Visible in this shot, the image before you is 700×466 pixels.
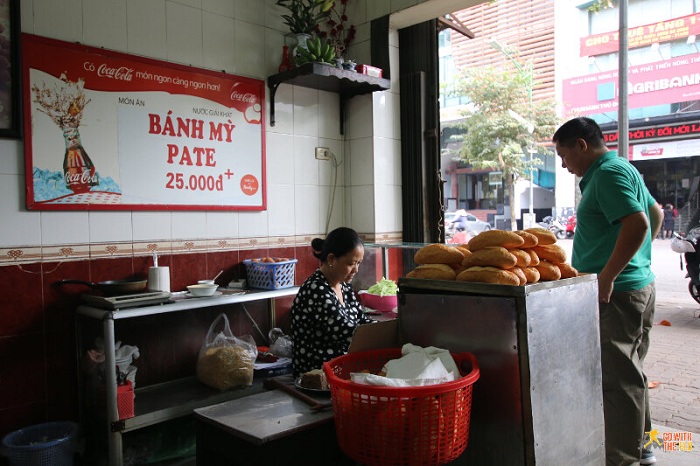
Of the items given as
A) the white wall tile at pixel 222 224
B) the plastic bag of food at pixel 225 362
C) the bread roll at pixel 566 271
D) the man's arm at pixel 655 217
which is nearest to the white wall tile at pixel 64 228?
the white wall tile at pixel 222 224

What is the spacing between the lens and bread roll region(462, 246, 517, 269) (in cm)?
159

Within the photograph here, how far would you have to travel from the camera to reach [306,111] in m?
3.99

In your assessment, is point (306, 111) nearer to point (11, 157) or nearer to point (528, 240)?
point (11, 157)

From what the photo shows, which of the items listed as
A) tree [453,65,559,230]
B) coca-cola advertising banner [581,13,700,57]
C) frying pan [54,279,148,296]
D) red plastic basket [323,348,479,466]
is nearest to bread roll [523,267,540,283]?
red plastic basket [323,348,479,466]

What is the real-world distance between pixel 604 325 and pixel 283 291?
1.83 meters

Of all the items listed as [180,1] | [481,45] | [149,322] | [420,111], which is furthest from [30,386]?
[481,45]

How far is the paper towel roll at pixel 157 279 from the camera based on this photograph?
2914 mm

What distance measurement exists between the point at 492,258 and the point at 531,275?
131mm

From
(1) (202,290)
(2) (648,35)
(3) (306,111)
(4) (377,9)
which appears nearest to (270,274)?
(1) (202,290)

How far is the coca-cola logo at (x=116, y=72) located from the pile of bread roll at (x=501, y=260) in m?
2.19

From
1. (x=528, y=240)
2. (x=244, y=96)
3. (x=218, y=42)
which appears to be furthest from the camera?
(x=244, y=96)

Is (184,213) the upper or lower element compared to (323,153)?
lower

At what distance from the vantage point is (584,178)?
2535 millimetres

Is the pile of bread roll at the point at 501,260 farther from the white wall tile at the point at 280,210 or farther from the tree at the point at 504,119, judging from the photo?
the tree at the point at 504,119
